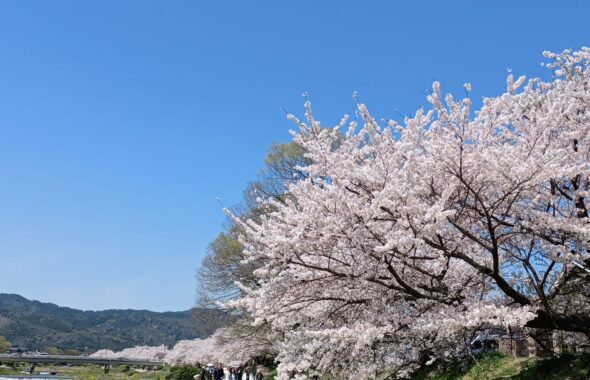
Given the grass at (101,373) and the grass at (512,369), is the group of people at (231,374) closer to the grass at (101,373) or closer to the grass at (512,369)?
the grass at (101,373)

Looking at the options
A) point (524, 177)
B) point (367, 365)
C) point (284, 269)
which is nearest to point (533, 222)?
Result: point (524, 177)

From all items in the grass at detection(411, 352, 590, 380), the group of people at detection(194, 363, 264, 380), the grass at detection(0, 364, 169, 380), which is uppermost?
the grass at detection(0, 364, 169, 380)

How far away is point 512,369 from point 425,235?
18.8 ft

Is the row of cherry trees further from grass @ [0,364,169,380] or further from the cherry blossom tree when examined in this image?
grass @ [0,364,169,380]

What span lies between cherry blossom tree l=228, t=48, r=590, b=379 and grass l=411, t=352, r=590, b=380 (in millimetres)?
1003

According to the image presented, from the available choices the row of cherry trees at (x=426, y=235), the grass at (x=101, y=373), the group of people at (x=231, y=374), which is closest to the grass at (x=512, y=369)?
the row of cherry trees at (x=426, y=235)

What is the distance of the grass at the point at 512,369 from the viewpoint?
27.9 ft

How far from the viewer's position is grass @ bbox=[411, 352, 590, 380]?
8.49 m

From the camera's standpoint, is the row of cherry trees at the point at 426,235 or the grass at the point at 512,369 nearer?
the row of cherry trees at the point at 426,235

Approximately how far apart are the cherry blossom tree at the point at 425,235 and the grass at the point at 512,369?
3.29 ft

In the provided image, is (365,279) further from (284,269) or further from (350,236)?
(284,269)

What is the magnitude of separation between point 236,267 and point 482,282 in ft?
57.6

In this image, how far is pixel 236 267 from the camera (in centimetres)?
2405

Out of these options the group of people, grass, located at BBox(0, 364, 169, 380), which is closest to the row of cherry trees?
the group of people
